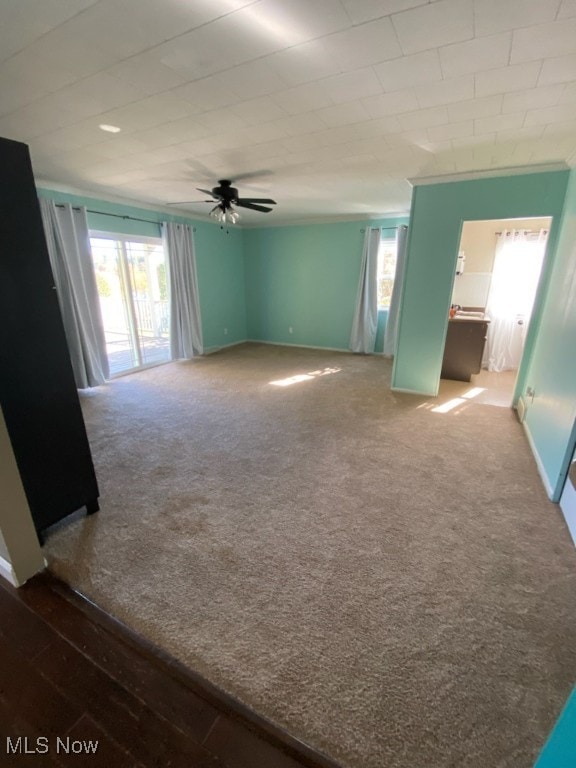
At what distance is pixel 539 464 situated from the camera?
2490 millimetres

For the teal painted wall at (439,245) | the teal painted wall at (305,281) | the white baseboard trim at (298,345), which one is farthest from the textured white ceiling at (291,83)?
the white baseboard trim at (298,345)

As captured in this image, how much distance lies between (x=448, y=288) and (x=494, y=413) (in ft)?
4.73

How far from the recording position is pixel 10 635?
131cm

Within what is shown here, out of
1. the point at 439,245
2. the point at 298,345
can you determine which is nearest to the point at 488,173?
the point at 439,245

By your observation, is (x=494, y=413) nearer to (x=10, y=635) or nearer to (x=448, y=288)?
(x=448, y=288)

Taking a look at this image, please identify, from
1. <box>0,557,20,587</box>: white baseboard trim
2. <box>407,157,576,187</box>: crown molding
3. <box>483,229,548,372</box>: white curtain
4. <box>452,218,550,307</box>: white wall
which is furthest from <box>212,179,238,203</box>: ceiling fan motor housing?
<box>483,229,548,372</box>: white curtain

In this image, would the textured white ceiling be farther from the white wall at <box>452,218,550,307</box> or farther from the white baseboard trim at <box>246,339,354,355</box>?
the white baseboard trim at <box>246,339,354,355</box>

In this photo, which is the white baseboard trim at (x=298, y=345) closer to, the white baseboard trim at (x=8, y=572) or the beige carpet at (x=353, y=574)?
the beige carpet at (x=353, y=574)

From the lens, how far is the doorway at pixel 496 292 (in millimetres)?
4496

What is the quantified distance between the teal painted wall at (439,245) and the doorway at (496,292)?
1.00 metres

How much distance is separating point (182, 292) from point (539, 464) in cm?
514

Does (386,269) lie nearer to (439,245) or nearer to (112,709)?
(439,245)

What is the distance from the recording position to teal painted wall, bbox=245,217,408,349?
19.3 feet

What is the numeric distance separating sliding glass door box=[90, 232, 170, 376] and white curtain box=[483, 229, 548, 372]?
5.09 meters
